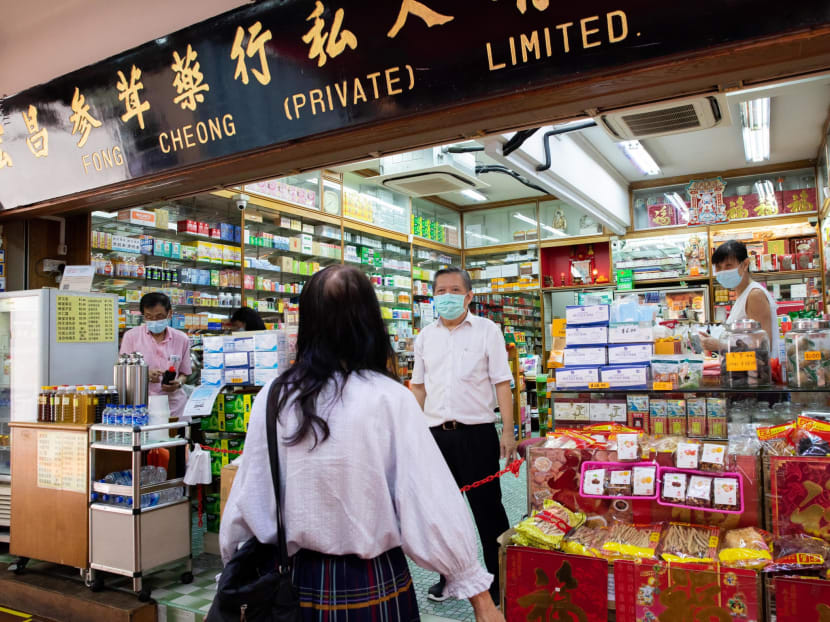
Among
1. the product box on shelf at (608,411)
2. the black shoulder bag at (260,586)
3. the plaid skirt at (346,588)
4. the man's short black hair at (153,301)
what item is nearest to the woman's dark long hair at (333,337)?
the black shoulder bag at (260,586)

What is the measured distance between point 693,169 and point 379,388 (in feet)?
30.1

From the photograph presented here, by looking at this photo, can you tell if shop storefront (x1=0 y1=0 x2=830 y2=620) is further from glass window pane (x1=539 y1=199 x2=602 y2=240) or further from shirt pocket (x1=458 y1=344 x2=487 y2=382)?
glass window pane (x1=539 y1=199 x2=602 y2=240)

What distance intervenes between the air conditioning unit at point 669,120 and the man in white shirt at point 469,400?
2466 mm

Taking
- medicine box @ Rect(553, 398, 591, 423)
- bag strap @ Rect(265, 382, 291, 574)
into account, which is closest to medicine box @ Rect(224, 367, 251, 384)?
medicine box @ Rect(553, 398, 591, 423)

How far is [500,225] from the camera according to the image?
11.5 metres

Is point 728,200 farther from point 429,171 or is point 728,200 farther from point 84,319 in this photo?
point 84,319

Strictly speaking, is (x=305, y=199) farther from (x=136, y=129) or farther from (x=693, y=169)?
(x=693, y=169)

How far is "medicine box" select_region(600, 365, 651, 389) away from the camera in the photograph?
8.42 feet

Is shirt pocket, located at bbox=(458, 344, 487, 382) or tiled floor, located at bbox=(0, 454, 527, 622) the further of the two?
shirt pocket, located at bbox=(458, 344, 487, 382)

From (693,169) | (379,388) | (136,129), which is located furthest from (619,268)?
(379,388)

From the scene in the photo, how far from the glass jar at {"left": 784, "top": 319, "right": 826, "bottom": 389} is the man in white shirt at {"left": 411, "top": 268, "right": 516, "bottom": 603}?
1.31 m

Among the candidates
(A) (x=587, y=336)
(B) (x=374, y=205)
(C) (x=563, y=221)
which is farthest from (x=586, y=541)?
(C) (x=563, y=221)

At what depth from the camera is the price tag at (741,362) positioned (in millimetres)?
2447

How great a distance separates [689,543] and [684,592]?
6.8 inches
